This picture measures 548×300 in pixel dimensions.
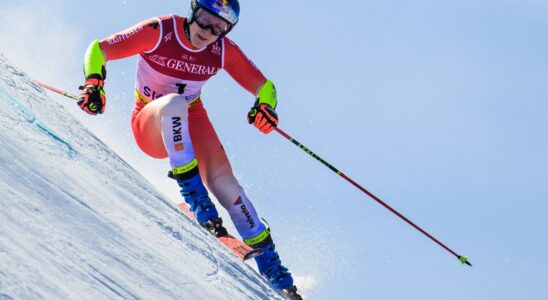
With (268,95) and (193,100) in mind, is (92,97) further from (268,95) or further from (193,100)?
(268,95)

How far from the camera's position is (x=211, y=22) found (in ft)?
17.9

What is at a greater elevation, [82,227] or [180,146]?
[180,146]

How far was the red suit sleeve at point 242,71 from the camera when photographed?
5.94 meters

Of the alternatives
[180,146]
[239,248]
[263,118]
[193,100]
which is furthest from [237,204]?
[193,100]

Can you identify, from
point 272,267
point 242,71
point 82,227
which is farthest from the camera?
point 242,71

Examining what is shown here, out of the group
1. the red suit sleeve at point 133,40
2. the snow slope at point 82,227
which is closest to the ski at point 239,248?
the snow slope at point 82,227

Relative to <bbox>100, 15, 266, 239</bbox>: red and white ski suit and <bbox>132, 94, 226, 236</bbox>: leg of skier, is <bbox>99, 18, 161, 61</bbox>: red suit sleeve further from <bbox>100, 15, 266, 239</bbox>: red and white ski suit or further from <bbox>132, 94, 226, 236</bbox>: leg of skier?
<bbox>132, 94, 226, 236</bbox>: leg of skier

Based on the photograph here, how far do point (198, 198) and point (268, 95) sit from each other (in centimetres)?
132

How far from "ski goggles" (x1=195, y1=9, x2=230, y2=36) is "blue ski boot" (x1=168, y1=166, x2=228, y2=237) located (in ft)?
4.11

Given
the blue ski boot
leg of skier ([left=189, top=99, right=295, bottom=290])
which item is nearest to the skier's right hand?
the blue ski boot

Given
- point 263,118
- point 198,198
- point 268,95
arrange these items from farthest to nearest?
point 268,95
point 263,118
point 198,198

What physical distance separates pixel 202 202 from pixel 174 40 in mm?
1475

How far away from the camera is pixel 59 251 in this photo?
75.7 inches

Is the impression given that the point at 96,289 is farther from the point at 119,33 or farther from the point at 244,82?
the point at 244,82
